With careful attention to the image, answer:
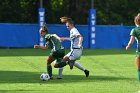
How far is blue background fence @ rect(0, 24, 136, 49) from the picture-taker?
140 ft

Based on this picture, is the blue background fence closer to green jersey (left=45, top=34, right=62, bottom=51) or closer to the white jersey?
the white jersey

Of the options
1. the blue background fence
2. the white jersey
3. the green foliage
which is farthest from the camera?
the green foliage

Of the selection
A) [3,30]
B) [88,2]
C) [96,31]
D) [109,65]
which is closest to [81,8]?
[88,2]

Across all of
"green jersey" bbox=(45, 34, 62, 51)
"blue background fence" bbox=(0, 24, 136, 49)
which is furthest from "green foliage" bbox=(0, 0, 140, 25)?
"green jersey" bbox=(45, 34, 62, 51)

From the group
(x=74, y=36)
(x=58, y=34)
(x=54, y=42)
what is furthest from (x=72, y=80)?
(x=58, y=34)

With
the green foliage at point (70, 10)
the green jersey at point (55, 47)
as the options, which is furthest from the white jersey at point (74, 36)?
the green foliage at point (70, 10)

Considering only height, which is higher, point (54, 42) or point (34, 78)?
point (54, 42)

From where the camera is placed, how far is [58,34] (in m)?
43.6

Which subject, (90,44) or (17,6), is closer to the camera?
(90,44)

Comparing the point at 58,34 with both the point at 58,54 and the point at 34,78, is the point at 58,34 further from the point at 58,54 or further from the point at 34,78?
the point at 58,54

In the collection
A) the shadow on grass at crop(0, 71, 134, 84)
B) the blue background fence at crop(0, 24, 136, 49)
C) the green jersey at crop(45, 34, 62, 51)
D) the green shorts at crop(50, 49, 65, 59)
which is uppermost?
the green jersey at crop(45, 34, 62, 51)

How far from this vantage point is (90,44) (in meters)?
43.9

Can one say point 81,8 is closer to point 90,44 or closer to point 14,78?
→ point 90,44

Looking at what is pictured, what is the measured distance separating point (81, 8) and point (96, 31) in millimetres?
10371
